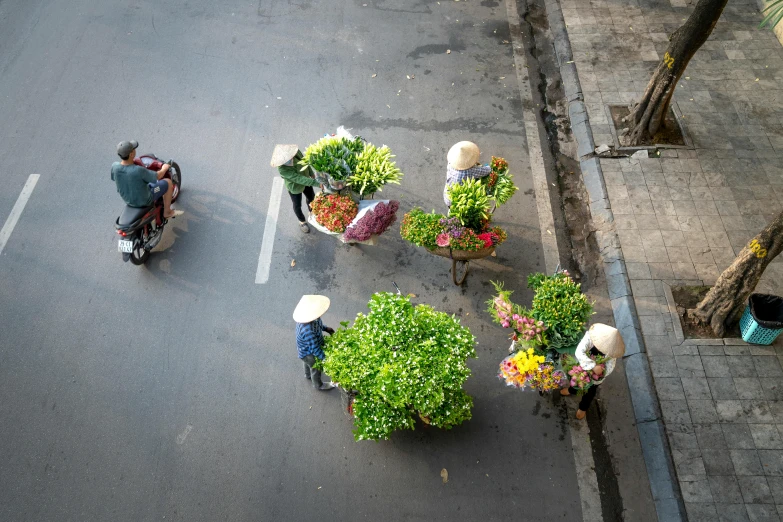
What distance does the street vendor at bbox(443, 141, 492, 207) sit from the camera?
6605mm

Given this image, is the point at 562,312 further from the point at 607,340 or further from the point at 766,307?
the point at 766,307

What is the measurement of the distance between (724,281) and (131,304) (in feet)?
23.0

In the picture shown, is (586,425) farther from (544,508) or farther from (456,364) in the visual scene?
(456,364)

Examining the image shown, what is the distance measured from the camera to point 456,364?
214 inches

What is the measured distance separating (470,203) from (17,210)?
642cm

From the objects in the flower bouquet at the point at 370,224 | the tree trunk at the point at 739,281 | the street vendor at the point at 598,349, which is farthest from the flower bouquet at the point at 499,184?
the tree trunk at the point at 739,281

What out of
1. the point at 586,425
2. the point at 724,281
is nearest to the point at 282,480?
the point at 586,425

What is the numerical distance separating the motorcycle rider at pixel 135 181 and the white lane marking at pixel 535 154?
16.7ft

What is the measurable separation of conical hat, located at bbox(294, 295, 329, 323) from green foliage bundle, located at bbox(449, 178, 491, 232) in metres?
1.83

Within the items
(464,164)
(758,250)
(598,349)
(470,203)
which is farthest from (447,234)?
(758,250)

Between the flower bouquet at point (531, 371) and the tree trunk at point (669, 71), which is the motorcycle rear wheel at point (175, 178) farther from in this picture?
the tree trunk at point (669, 71)

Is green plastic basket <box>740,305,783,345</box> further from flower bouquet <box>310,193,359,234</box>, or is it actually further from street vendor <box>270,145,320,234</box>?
street vendor <box>270,145,320,234</box>

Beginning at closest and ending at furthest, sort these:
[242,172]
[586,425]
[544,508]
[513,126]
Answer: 1. [544,508]
2. [586,425]
3. [242,172]
4. [513,126]

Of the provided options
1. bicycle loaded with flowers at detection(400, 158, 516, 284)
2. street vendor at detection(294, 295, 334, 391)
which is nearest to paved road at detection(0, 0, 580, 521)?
street vendor at detection(294, 295, 334, 391)
